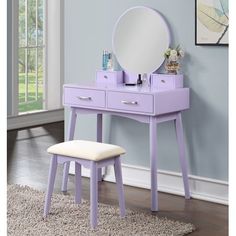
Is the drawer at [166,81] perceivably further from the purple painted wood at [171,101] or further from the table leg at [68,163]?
the table leg at [68,163]

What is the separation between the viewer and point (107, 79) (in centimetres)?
395

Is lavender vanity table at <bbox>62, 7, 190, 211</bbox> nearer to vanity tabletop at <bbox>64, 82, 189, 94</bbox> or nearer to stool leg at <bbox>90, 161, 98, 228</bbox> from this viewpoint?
vanity tabletop at <bbox>64, 82, 189, 94</bbox>

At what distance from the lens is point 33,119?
Result: 21.6ft

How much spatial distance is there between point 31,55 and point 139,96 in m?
3.50

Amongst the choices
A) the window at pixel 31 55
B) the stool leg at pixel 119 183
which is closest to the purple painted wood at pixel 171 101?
the stool leg at pixel 119 183

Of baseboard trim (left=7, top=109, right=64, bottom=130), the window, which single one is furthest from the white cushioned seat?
the window

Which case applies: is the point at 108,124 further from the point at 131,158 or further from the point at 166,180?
the point at 166,180

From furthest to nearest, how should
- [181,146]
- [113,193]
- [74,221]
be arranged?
[113,193] → [181,146] → [74,221]

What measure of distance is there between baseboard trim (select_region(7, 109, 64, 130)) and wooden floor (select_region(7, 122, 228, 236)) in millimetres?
Result: 608

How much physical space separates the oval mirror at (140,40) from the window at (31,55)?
9.02ft

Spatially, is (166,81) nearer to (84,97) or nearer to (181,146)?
(181,146)

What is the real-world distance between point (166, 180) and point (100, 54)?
1107mm

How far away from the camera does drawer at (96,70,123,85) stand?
3896mm

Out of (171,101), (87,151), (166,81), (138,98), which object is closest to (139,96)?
(138,98)
